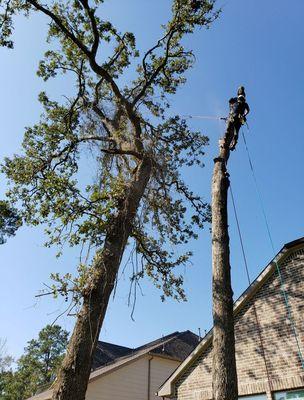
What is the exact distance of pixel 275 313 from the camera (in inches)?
328

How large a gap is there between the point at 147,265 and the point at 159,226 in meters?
1.11

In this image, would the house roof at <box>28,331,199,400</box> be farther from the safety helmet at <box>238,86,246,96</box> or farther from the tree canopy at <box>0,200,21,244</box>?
the safety helmet at <box>238,86,246,96</box>

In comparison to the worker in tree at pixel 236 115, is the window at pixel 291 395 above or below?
below

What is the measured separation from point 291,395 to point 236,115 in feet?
17.7

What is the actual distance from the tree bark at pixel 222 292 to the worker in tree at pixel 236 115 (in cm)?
5

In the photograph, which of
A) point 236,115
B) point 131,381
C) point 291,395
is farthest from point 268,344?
point 131,381

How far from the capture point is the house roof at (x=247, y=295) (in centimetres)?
863

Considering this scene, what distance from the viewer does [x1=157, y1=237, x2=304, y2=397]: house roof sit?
28.3 feet

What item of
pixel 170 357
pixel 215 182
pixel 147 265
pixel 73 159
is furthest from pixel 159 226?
pixel 170 357

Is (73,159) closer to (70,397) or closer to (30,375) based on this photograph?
(70,397)

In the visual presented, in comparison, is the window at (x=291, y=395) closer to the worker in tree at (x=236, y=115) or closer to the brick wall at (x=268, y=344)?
the brick wall at (x=268, y=344)

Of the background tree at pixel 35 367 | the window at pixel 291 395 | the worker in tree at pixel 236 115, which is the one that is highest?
the background tree at pixel 35 367

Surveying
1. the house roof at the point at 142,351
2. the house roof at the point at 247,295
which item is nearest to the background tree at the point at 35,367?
the house roof at the point at 142,351

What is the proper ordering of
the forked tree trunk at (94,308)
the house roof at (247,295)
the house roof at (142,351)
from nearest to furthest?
the forked tree trunk at (94,308) < the house roof at (247,295) < the house roof at (142,351)
